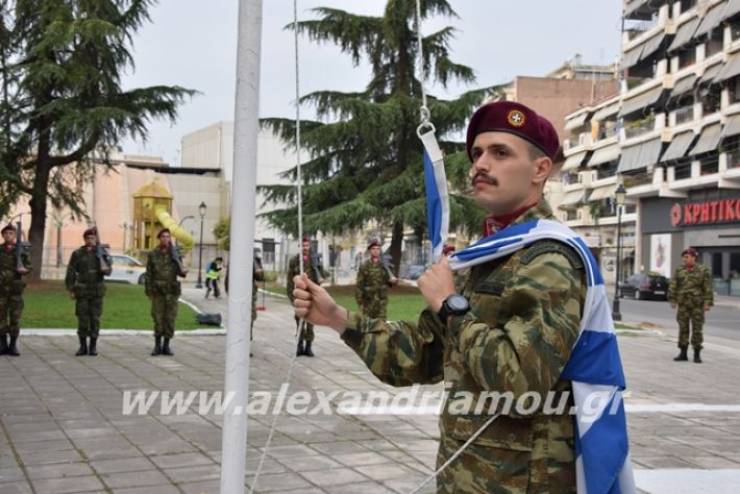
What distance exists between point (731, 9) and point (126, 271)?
31865 mm

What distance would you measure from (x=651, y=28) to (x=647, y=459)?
153 feet

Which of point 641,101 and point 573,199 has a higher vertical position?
point 641,101

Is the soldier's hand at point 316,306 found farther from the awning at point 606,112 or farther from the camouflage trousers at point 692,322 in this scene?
the awning at point 606,112

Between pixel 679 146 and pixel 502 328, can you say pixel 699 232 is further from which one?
pixel 502 328

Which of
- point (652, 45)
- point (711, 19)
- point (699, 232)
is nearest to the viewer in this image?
point (711, 19)

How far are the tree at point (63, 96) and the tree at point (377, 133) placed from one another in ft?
19.2

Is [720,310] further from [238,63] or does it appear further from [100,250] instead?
[238,63]

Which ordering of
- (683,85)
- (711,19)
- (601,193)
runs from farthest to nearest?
1. (601,193)
2. (683,85)
3. (711,19)

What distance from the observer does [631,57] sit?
50.0 m

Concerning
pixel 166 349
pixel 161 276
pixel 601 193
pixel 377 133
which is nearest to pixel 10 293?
pixel 161 276

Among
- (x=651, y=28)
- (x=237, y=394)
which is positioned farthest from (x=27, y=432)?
(x=651, y=28)

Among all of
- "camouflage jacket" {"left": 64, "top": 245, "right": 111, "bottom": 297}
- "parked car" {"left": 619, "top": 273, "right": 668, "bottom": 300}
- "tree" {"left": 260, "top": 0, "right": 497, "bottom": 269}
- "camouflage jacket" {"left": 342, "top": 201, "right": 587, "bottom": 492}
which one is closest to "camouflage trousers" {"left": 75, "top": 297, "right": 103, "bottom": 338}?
"camouflage jacket" {"left": 64, "top": 245, "right": 111, "bottom": 297}

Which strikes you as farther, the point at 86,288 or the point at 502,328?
the point at 86,288

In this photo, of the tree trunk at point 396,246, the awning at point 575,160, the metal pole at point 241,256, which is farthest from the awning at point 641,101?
the metal pole at point 241,256
